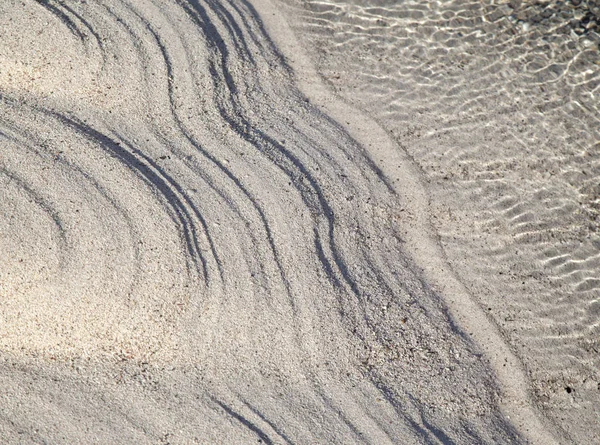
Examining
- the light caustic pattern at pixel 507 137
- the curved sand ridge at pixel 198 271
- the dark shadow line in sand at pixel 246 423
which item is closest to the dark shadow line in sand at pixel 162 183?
the curved sand ridge at pixel 198 271

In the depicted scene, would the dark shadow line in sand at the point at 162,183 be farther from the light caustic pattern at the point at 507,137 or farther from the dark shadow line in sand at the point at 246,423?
the light caustic pattern at the point at 507,137

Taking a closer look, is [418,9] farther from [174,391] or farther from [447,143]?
[174,391]

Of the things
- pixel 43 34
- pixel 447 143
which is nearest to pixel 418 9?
pixel 447 143

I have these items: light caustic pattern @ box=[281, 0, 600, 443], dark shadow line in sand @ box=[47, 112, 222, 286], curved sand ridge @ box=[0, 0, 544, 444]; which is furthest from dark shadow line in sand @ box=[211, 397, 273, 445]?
light caustic pattern @ box=[281, 0, 600, 443]

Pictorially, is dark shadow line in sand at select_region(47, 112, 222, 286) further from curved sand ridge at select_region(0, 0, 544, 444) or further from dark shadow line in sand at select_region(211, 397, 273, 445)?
dark shadow line in sand at select_region(211, 397, 273, 445)

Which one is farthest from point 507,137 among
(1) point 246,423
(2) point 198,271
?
(1) point 246,423

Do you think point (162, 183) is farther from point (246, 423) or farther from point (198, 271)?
point (246, 423)
